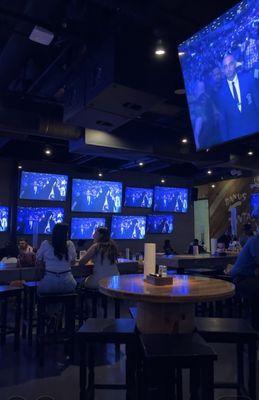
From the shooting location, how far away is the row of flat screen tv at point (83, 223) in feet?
25.1

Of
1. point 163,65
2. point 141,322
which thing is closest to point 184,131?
point 163,65

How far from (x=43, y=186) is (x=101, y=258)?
402cm

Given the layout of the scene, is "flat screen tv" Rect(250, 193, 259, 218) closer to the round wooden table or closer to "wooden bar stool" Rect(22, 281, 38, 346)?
"wooden bar stool" Rect(22, 281, 38, 346)

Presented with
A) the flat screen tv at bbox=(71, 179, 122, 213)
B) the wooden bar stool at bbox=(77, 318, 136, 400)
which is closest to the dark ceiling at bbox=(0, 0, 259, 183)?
the wooden bar stool at bbox=(77, 318, 136, 400)

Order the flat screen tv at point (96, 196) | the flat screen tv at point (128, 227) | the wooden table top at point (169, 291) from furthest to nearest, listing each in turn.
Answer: the flat screen tv at point (128, 227), the flat screen tv at point (96, 196), the wooden table top at point (169, 291)

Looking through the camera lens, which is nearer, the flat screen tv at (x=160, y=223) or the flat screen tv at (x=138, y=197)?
the flat screen tv at (x=138, y=197)

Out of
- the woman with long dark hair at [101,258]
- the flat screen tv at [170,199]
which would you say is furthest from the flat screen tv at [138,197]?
the woman with long dark hair at [101,258]

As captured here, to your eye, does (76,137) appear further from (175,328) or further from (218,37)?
(175,328)

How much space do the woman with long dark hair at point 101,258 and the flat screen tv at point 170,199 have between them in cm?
524

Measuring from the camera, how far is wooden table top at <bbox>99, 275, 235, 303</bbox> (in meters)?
2.05

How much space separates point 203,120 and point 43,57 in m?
2.17

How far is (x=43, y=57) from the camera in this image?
4.19m

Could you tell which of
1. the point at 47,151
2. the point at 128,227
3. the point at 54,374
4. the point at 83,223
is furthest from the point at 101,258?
the point at 128,227

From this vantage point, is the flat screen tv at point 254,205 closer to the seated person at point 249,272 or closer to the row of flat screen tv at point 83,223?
the row of flat screen tv at point 83,223
